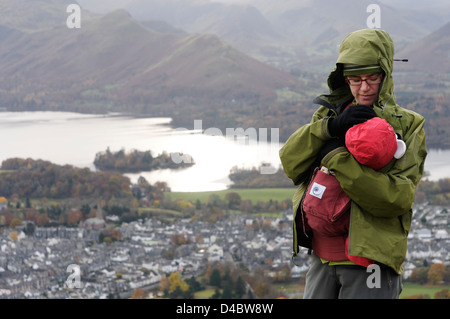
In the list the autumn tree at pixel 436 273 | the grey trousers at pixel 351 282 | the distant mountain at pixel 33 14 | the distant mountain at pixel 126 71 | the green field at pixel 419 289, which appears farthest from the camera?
the distant mountain at pixel 33 14

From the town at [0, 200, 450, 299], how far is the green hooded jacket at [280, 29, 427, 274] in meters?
14.1

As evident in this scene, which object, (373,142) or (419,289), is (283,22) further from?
(373,142)

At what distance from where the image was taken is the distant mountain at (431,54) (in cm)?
6650

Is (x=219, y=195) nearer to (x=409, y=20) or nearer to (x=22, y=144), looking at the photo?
(x=22, y=144)

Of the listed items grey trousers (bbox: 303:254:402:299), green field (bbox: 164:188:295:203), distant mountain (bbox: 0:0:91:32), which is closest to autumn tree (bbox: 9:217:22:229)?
green field (bbox: 164:188:295:203)

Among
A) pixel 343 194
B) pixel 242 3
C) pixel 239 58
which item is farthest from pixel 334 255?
pixel 242 3

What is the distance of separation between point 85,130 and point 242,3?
7235cm

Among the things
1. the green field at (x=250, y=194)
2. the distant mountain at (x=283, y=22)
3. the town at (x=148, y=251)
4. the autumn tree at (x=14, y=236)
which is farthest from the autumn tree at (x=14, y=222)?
the distant mountain at (x=283, y=22)

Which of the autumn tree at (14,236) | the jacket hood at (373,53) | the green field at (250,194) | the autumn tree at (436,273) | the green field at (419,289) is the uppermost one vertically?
the jacket hood at (373,53)

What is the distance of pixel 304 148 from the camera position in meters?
1.56

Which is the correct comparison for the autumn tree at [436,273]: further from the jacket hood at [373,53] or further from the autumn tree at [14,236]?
the autumn tree at [14,236]

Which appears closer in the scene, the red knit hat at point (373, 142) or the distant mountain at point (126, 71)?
the red knit hat at point (373, 142)

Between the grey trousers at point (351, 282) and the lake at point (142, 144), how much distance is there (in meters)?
31.4

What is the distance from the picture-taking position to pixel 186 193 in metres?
32.2
